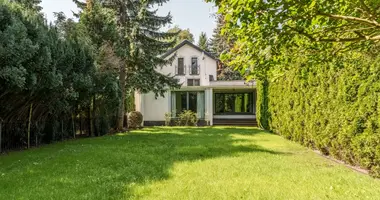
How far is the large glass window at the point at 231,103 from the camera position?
28.8 m

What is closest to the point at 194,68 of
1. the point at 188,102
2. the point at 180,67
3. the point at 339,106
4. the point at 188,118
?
the point at 180,67

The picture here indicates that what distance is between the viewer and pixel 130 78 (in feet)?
67.7

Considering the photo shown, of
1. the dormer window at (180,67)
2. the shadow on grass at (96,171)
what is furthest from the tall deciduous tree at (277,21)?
the dormer window at (180,67)

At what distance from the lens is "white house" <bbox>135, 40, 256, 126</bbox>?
25.4 metres

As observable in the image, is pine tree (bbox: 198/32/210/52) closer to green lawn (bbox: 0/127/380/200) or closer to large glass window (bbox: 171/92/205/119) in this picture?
large glass window (bbox: 171/92/205/119)

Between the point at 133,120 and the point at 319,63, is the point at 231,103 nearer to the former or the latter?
the point at 133,120

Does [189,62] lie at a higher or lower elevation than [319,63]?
higher

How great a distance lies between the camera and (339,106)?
7949 mm

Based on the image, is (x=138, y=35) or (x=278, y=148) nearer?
(x=278, y=148)

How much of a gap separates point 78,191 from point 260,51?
3980mm

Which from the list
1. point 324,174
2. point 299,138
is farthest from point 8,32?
point 299,138

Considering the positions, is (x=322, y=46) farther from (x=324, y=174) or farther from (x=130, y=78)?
(x=130, y=78)

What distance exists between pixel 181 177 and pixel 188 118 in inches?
707

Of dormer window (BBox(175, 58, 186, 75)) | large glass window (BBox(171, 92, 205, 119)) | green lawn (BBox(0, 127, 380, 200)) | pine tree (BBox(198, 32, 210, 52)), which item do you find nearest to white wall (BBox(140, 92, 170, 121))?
large glass window (BBox(171, 92, 205, 119))
